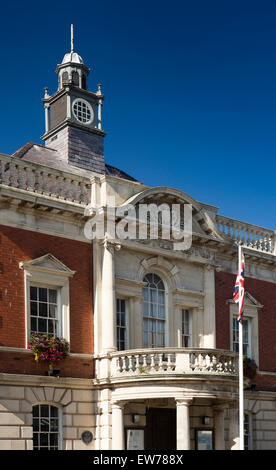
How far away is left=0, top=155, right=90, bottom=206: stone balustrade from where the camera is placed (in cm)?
1919

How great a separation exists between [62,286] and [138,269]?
2832mm

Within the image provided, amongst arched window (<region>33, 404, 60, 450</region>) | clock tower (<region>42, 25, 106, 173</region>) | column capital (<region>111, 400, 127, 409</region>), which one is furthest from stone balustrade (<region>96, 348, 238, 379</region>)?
clock tower (<region>42, 25, 106, 173</region>)

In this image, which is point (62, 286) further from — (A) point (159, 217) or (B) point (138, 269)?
(A) point (159, 217)

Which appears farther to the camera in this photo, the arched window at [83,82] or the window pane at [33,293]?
the arched window at [83,82]

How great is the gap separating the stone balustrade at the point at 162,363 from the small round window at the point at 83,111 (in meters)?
12.6

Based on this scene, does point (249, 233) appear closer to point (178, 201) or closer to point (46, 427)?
point (178, 201)

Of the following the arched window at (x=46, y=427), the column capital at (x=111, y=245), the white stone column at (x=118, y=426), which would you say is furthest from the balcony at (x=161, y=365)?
the column capital at (x=111, y=245)

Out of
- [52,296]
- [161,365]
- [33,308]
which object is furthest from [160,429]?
[33,308]

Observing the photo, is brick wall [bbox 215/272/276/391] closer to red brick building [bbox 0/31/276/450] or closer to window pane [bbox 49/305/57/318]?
red brick building [bbox 0/31/276/450]

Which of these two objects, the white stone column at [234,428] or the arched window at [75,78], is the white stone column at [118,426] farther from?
the arched window at [75,78]

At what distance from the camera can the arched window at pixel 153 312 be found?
71.2ft

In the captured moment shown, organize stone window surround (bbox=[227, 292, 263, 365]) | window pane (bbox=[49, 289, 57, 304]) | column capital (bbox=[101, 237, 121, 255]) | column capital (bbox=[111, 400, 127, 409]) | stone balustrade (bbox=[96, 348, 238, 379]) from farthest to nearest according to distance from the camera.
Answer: stone window surround (bbox=[227, 292, 263, 365])
column capital (bbox=[101, 237, 121, 255])
window pane (bbox=[49, 289, 57, 304])
column capital (bbox=[111, 400, 127, 409])
stone balustrade (bbox=[96, 348, 238, 379])

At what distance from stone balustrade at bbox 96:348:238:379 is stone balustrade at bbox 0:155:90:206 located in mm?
4681

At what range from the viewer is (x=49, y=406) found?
62.0 ft
